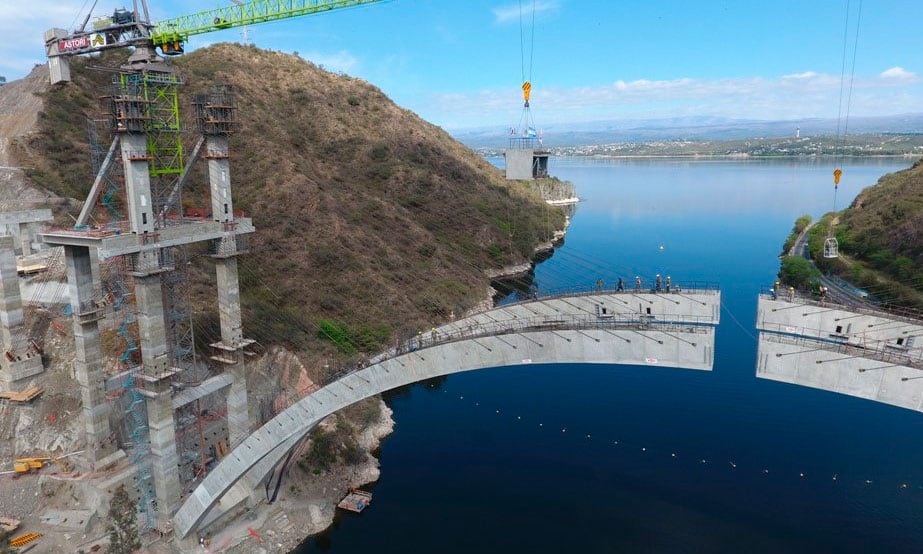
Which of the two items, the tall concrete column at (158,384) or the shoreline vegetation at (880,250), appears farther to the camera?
the shoreline vegetation at (880,250)

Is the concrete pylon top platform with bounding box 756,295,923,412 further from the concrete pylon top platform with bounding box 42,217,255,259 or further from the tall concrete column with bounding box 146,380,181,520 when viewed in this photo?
the tall concrete column with bounding box 146,380,181,520

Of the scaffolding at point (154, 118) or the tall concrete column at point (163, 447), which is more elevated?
the scaffolding at point (154, 118)

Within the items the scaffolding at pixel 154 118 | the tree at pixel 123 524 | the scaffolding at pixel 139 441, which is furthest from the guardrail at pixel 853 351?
Result: the tree at pixel 123 524

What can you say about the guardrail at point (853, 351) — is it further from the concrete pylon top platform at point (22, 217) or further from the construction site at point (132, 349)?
the concrete pylon top platform at point (22, 217)

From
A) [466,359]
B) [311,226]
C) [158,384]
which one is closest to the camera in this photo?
[158,384]

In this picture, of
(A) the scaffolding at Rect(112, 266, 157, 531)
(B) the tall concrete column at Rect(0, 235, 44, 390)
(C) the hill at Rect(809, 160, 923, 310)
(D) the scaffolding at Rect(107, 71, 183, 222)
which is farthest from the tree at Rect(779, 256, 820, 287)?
(B) the tall concrete column at Rect(0, 235, 44, 390)

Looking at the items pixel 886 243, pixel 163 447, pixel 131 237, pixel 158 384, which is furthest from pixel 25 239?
pixel 886 243

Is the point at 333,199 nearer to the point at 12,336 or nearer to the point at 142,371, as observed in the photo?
the point at 12,336
